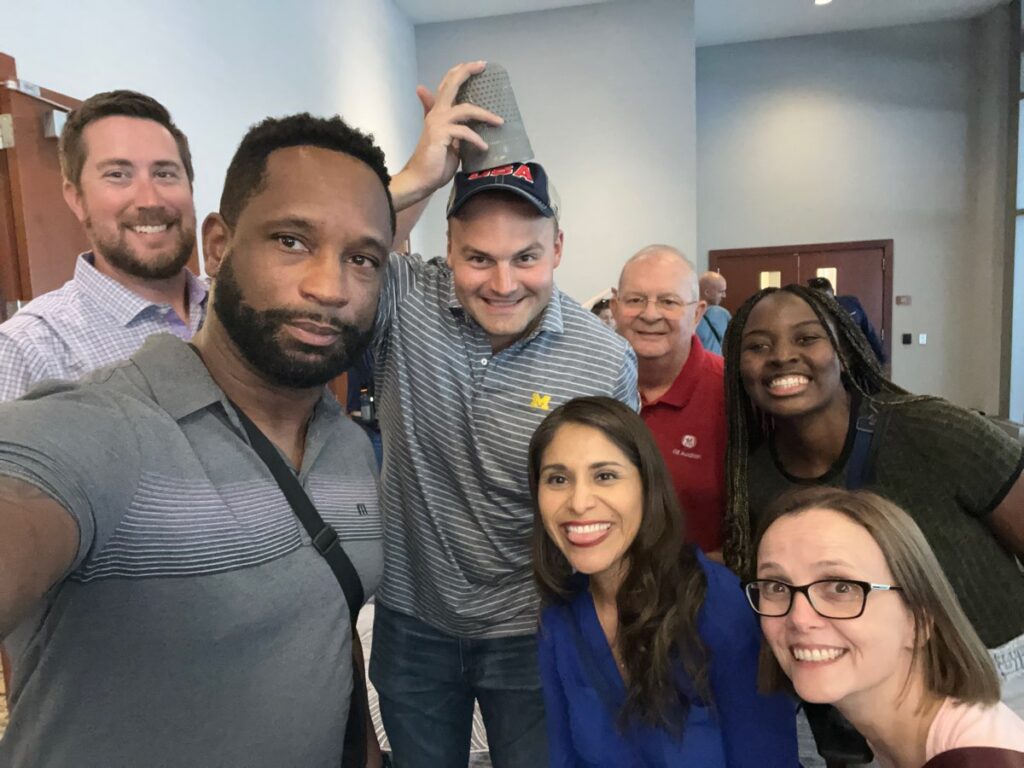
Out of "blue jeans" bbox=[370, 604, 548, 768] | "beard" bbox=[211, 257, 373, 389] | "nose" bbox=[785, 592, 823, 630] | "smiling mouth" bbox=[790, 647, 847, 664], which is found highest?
"beard" bbox=[211, 257, 373, 389]

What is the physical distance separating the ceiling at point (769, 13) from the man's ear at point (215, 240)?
5.73 meters

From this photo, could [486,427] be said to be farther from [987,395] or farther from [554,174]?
[987,395]

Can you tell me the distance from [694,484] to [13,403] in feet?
5.45

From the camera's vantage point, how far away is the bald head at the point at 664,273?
2148 millimetres

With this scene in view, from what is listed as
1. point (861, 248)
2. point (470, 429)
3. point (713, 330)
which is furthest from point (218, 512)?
point (861, 248)

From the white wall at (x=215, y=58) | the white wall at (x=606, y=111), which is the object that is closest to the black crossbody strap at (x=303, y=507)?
the white wall at (x=215, y=58)

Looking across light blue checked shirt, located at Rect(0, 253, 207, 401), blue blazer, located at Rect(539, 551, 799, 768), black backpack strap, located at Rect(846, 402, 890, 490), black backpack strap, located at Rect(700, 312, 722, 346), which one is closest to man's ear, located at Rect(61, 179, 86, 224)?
light blue checked shirt, located at Rect(0, 253, 207, 401)

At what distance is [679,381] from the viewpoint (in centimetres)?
209

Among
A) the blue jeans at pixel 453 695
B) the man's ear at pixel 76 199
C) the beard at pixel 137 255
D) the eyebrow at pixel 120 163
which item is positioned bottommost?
the blue jeans at pixel 453 695

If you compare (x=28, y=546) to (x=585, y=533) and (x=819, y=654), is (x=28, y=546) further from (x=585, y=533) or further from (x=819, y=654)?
(x=819, y=654)

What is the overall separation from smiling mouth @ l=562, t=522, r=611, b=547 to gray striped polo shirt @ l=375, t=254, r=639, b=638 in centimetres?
17

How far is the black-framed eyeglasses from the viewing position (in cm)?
107

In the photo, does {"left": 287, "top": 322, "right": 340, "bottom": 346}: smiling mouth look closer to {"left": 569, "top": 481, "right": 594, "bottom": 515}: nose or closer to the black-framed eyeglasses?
{"left": 569, "top": 481, "right": 594, "bottom": 515}: nose

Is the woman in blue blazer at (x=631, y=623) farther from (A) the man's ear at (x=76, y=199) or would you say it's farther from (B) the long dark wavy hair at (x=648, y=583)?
(A) the man's ear at (x=76, y=199)
